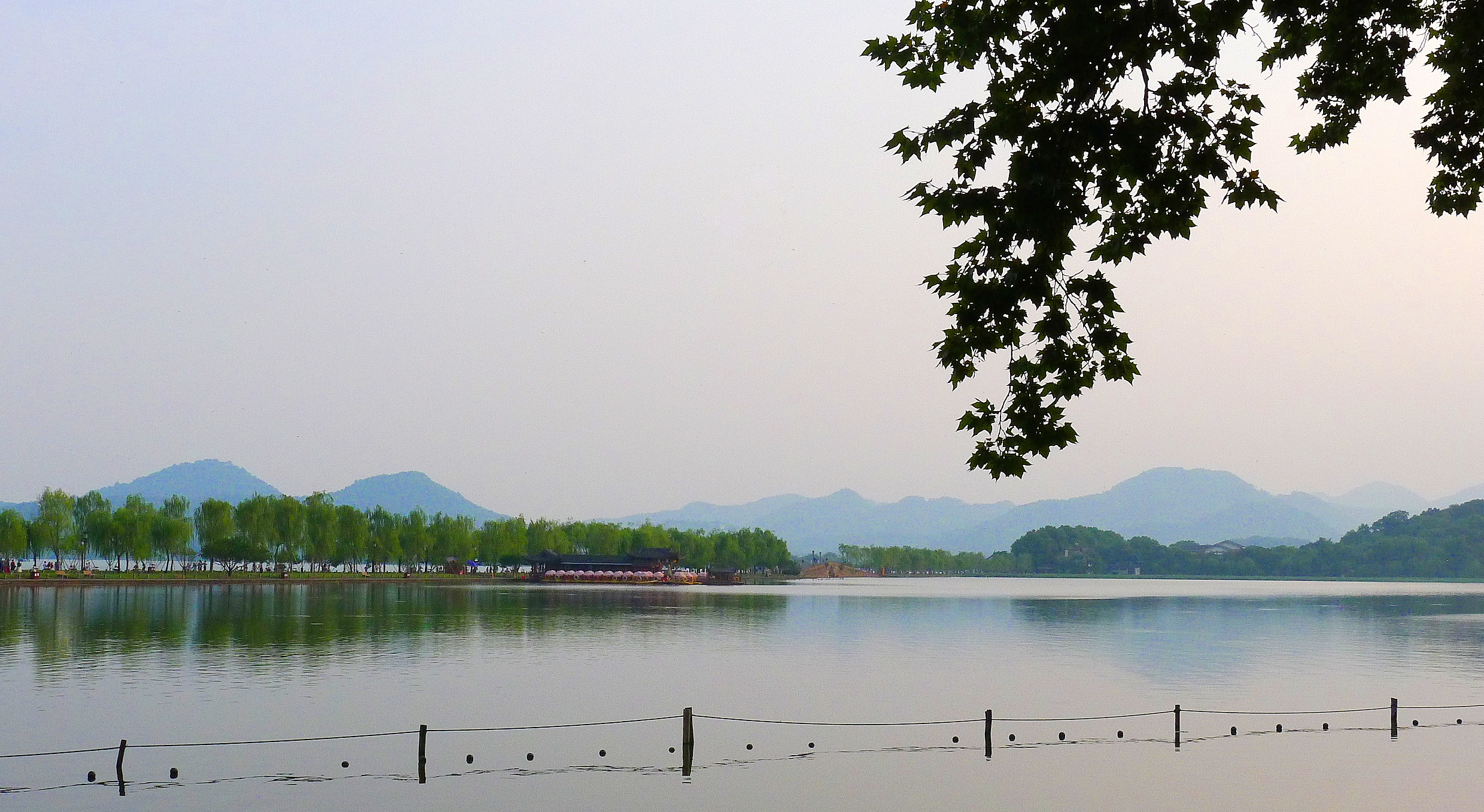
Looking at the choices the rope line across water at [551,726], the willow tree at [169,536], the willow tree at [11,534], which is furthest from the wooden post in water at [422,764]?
the willow tree at [169,536]

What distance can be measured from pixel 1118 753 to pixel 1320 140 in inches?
868

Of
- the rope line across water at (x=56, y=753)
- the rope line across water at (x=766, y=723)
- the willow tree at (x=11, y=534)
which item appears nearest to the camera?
the rope line across water at (x=56, y=753)

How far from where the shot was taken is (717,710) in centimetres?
4441

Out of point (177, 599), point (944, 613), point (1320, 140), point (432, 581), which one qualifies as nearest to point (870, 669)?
point (1320, 140)

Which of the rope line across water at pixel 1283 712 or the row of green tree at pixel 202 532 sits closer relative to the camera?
the rope line across water at pixel 1283 712

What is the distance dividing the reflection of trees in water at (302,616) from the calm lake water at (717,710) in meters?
0.71

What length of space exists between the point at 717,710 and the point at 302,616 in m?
57.4

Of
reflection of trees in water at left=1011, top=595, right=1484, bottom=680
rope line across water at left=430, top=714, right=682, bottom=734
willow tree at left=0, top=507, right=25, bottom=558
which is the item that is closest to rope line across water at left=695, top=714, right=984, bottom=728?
rope line across water at left=430, top=714, right=682, bottom=734

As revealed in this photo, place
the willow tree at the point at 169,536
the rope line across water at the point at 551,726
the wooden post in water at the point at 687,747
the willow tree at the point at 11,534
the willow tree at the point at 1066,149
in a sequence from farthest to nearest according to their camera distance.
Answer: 1. the willow tree at the point at 169,536
2. the willow tree at the point at 11,534
3. the rope line across water at the point at 551,726
4. the wooden post in water at the point at 687,747
5. the willow tree at the point at 1066,149

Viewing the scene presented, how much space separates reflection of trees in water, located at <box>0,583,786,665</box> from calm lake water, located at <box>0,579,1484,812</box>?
71cm

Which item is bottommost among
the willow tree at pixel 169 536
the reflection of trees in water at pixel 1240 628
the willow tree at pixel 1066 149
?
the reflection of trees in water at pixel 1240 628

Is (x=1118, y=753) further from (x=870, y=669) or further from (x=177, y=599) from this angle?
(x=177, y=599)

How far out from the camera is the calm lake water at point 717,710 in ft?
96.6

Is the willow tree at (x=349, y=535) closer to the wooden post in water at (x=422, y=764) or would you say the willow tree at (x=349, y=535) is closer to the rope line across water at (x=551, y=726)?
the rope line across water at (x=551, y=726)
